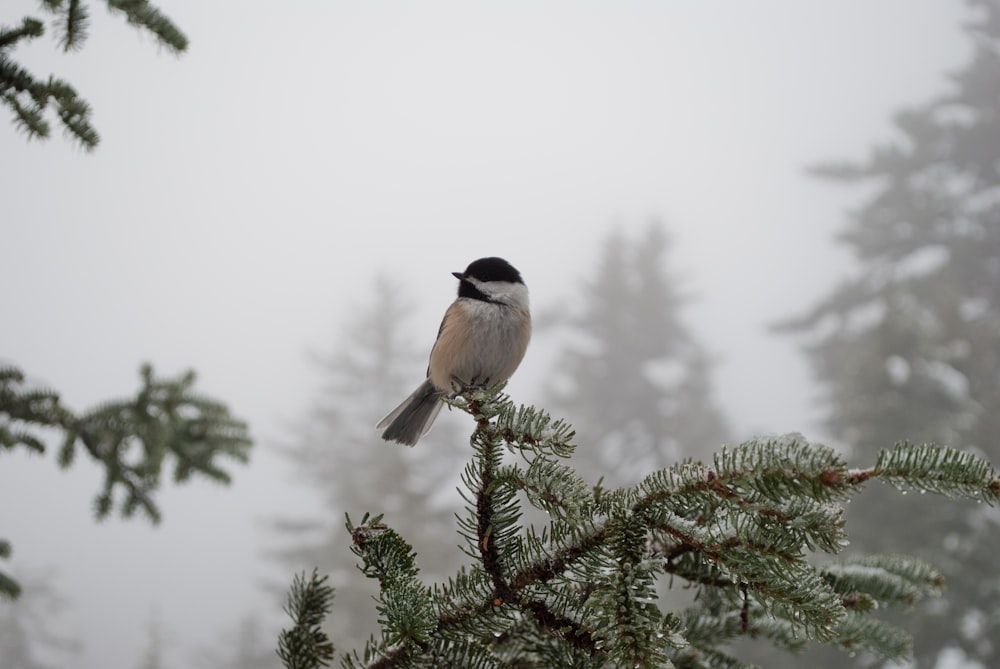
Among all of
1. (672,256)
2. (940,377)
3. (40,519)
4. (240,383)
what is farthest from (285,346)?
(940,377)

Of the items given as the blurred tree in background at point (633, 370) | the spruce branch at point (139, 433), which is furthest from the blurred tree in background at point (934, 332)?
the spruce branch at point (139, 433)

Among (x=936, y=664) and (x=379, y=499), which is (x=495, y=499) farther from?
(x=379, y=499)

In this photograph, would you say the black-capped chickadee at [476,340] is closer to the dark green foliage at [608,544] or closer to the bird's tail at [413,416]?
the bird's tail at [413,416]

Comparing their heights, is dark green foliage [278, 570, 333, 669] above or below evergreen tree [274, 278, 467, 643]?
below

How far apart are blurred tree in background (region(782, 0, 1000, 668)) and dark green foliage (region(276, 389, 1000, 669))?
11497 millimetres

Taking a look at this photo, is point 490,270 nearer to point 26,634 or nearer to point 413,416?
point 413,416

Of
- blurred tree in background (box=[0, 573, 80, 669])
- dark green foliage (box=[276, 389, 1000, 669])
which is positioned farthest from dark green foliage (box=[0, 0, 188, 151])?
blurred tree in background (box=[0, 573, 80, 669])

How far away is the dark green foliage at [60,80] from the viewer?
2465 millimetres

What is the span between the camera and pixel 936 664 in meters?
11.1

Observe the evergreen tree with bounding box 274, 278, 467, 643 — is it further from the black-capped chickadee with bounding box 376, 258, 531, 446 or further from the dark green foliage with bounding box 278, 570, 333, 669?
the dark green foliage with bounding box 278, 570, 333, 669

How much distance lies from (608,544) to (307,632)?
2.72 feet

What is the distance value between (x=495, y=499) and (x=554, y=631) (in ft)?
1.00

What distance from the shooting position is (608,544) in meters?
1.31

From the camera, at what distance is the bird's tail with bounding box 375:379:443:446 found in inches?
150
